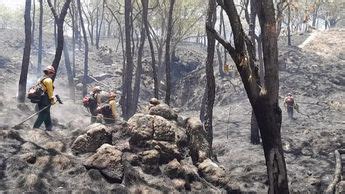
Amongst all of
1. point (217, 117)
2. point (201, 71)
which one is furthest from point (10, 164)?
point (201, 71)

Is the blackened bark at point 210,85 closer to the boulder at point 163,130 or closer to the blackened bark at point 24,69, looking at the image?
the boulder at point 163,130

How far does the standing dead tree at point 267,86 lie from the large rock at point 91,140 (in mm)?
4425

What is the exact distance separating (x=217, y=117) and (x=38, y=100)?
13.9 meters

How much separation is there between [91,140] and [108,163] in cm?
99

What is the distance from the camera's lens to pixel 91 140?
8.73 m

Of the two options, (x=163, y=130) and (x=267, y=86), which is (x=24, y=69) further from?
(x=267, y=86)

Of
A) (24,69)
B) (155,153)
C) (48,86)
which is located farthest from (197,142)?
(24,69)

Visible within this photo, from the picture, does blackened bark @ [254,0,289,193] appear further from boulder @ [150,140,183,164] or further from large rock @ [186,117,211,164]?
large rock @ [186,117,211,164]

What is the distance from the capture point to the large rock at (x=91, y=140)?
8.68 metres

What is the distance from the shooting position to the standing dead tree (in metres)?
5.67

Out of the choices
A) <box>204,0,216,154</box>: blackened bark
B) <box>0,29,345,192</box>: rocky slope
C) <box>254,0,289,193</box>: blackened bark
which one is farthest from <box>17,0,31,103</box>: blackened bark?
<box>254,0,289,193</box>: blackened bark

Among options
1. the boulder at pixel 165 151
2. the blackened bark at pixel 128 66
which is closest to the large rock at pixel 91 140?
the boulder at pixel 165 151

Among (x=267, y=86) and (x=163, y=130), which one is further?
(x=163, y=130)

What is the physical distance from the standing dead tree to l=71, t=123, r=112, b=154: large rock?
443cm
